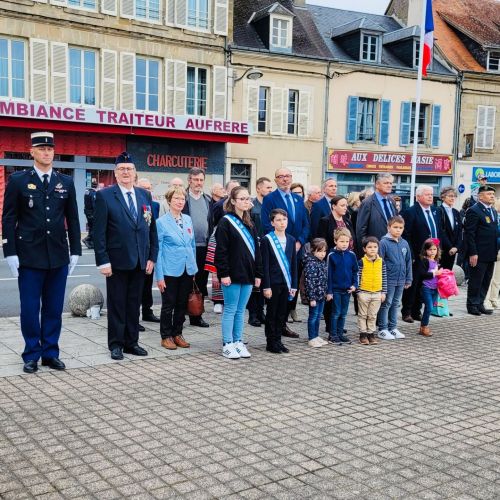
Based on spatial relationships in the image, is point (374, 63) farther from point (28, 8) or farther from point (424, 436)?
point (424, 436)

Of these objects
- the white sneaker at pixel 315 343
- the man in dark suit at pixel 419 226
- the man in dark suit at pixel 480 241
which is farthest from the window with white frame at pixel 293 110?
the white sneaker at pixel 315 343

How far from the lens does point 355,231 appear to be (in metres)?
9.73

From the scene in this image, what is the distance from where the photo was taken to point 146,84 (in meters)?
24.0

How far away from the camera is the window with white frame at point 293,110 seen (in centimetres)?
2709

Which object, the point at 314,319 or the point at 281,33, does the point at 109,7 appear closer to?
the point at 281,33

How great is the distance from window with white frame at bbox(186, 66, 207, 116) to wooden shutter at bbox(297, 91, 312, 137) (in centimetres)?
406

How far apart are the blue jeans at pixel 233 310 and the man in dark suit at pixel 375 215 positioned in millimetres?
2582

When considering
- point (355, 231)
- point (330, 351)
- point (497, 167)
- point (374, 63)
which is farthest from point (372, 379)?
point (497, 167)

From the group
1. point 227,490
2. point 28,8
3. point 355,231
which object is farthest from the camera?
point 28,8

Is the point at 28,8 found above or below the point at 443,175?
above

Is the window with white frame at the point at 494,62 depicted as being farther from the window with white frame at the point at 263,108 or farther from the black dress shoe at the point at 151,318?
the black dress shoe at the point at 151,318

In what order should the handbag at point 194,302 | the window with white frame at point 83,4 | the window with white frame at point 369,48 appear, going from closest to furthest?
the handbag at point 194,302
the window with white frame at point 83,4
the window with white frame at point 369,48

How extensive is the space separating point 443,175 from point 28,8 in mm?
19440

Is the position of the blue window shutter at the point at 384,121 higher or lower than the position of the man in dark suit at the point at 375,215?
higher
